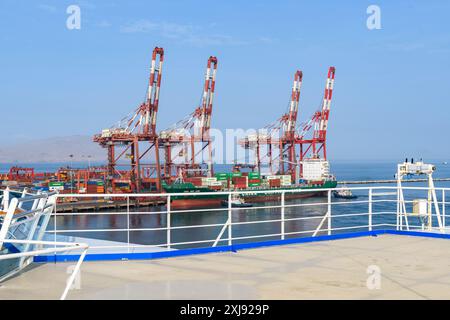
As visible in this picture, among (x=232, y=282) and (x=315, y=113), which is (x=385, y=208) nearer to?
(x=315, y=113)

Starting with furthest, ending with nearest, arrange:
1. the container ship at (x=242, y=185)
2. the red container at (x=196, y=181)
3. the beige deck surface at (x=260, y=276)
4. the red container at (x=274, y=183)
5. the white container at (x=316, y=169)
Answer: the white container at (x=316, y=169) → the red container at (x=274, y=183) → the red container at (x=196, y=181) → the container ship at (x=242, y=185) → the beige deck surface at (x=260, y=276)

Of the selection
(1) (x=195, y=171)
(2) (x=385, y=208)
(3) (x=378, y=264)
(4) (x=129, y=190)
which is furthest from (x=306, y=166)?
(3) (x=378, y=264)

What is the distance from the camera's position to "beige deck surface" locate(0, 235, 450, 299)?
493 cm

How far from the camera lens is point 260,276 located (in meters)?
5.80

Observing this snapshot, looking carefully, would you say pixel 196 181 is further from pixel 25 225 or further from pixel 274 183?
pixel 25 225

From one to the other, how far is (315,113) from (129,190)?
38.3 metres

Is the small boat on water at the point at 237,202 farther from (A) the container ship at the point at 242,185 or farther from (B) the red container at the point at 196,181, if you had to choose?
(B) the red container at the point at 196,181

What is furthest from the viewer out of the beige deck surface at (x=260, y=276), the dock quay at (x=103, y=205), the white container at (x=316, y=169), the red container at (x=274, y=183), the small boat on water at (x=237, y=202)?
the white container at (x=316, y=169)

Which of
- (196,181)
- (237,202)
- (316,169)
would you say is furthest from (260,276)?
(316,169)

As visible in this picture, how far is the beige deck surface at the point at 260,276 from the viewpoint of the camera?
493 centimetres

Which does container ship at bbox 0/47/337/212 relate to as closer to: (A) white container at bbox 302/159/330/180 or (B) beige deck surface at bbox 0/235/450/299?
(A) white container at bbox 302/159/330/180

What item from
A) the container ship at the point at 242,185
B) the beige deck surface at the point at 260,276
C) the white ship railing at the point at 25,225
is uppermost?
the white ship railing at the point at 25,225

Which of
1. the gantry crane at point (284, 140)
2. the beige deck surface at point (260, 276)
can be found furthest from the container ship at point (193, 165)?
the beige deck surface at point (260, 276)

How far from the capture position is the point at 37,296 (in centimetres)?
484
